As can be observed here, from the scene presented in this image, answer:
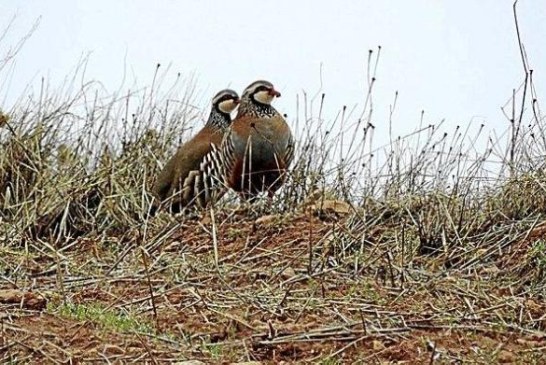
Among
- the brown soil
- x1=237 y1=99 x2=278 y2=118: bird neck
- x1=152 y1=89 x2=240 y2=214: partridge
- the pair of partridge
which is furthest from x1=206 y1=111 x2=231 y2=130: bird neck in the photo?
the brown soil

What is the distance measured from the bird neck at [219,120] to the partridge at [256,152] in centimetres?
39

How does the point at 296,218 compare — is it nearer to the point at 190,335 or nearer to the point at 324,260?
the point at 324,260

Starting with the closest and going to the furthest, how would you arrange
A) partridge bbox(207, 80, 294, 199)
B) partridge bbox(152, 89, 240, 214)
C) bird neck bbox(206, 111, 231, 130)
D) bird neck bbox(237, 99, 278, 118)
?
partridge bbox(207, 80, 294, 199)
partridge bbox(152, 89, 240, 214)
bird neck bbox(237, 99, 278, 118)
bird neck bbox(206, 111, 231, 130)

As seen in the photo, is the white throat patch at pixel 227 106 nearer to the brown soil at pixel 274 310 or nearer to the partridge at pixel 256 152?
the partridge at pixel 256 152

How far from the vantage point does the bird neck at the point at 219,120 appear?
703 centimetres

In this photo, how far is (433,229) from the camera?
4.55 metres

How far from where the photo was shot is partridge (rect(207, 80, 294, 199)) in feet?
20.8

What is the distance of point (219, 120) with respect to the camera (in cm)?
705

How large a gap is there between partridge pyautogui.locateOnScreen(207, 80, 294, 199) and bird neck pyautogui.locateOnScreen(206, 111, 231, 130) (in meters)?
0.39

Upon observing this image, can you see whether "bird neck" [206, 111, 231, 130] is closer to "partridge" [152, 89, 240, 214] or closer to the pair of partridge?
"partridge" [152, 89, 240, 214]

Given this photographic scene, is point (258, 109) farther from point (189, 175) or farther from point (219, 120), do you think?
point (189, 175)

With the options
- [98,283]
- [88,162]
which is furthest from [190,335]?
[88,162]

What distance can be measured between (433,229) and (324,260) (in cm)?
71

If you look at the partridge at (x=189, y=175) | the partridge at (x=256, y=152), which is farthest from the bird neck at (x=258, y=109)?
the partridge at (x=189, y=175)
